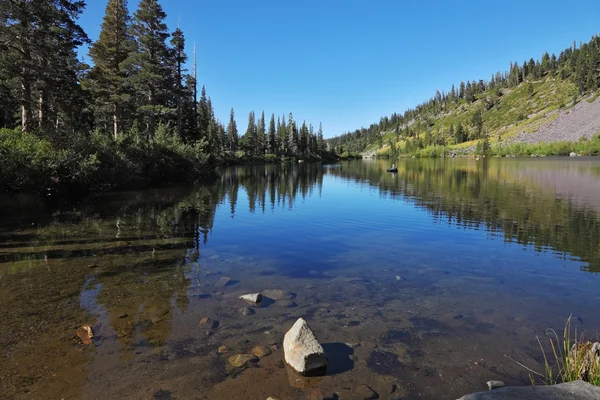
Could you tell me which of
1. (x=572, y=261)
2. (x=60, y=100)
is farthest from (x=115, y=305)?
(x=60, y=100)

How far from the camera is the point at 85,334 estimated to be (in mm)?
6496

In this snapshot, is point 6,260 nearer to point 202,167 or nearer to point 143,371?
point 143,371

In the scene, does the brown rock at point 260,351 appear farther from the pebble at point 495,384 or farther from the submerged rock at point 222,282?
the pebble at point 495,384

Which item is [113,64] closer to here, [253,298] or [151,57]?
[151,57]

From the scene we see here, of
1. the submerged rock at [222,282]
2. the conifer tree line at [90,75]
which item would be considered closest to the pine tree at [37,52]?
the conifer tree line at [90,75]

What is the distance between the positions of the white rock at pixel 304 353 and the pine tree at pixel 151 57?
121 ft

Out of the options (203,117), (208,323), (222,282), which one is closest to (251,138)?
(203,117)

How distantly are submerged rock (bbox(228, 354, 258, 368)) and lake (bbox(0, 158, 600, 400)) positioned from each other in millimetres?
102

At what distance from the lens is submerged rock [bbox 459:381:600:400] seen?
3.78 meters

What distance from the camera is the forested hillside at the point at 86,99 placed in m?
20.4

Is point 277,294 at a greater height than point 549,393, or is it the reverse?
point 549,393

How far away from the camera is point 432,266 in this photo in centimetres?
1116

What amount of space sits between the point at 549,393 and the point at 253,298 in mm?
5780

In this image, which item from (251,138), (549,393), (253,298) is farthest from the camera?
(251,138)
